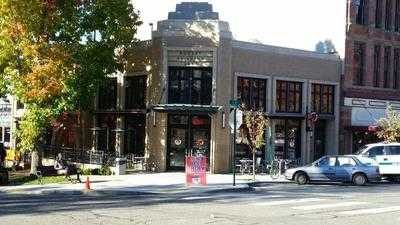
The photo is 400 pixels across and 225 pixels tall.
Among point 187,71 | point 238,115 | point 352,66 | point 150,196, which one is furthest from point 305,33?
point 150,196

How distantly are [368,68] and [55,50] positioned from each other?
833 inches

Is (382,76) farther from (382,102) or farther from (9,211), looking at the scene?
(9,211)

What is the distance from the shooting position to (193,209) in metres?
16.6

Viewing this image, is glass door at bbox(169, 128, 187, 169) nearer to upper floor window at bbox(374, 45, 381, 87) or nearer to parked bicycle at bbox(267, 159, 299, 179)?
parked bicycle at bbox(267, 159, 299, 179)

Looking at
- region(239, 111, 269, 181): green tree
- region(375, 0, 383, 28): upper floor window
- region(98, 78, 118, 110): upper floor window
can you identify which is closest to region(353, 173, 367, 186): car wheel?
region(239, 111, 269, 181): green tree

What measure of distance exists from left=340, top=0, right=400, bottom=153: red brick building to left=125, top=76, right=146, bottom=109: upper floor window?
1271 centimetres

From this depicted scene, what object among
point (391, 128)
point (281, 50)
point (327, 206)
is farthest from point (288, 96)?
point (327, 206)

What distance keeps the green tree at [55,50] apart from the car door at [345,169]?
11485 mm

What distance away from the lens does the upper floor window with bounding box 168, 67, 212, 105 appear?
32.6m

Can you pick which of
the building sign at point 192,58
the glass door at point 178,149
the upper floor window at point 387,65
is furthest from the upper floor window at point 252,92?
the upper floor window at point 387,65

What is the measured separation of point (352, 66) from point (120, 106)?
14736 mm

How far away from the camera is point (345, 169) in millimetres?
27625

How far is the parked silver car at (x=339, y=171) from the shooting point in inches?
1085

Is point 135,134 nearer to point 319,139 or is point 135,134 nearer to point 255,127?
point 255,127
